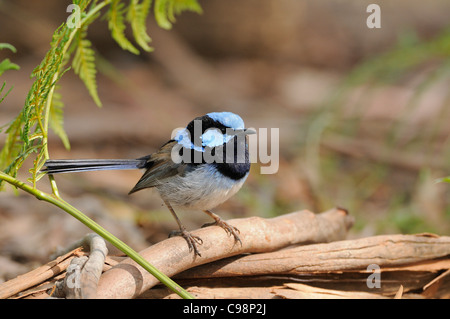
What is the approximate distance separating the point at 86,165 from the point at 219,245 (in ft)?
2.86

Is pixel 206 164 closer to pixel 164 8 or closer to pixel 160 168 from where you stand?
pixel 160 168

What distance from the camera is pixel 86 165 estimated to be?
2.84 m

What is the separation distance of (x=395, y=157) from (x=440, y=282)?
3.38 m

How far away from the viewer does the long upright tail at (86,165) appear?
8.36 feet

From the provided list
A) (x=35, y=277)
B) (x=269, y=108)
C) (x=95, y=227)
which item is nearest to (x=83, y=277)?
(x=95, y=227)

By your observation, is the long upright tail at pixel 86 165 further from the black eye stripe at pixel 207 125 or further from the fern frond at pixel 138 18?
the fern frond at pixel 138 18

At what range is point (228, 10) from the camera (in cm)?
738

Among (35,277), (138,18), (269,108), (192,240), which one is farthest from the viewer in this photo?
(269,108)

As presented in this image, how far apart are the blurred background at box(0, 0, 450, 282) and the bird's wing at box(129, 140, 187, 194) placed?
1.79 feet

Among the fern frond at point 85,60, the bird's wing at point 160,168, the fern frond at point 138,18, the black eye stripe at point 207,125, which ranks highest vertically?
the fern frond at point 138,18

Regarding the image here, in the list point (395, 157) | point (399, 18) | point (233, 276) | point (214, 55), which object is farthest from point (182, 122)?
point (399, 18)

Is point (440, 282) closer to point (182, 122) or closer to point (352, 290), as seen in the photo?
point (352, 290)

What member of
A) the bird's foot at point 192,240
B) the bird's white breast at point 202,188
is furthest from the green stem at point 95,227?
the bird's white breast at point 202,188

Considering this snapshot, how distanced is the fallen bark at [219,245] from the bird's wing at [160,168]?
52 cm
